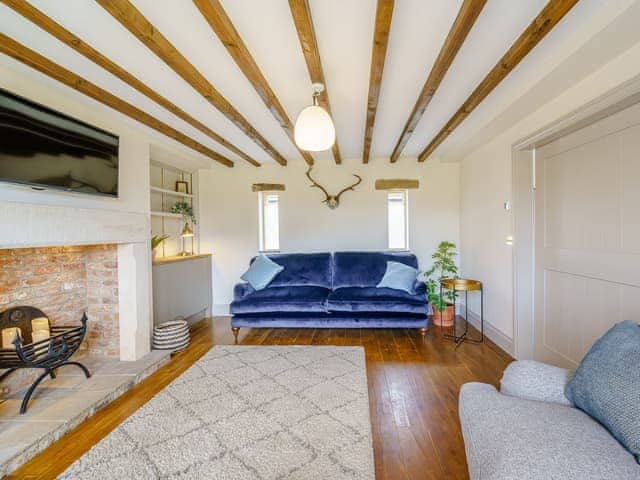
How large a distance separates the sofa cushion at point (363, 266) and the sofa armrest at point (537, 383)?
2524 millimetres

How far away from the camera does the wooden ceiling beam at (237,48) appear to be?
1399 millimetres

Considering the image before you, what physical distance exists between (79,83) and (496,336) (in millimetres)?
4326

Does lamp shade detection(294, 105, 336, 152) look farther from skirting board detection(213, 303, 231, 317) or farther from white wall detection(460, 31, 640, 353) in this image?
skirting board detection(213, 303, 231, 317)

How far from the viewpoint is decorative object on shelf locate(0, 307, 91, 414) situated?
1923 millimetres

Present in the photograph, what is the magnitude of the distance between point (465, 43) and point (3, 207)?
2886mm

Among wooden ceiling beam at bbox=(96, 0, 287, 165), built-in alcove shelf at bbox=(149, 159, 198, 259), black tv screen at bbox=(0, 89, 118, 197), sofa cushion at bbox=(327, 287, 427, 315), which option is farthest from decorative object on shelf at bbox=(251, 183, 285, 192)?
black tv screen at bbox=(0, 89, 118, 197)

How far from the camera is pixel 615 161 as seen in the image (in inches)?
75.2

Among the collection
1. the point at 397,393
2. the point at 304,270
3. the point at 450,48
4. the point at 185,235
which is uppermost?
the point at 450,48

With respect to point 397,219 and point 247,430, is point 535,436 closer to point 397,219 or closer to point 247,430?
point 247,430

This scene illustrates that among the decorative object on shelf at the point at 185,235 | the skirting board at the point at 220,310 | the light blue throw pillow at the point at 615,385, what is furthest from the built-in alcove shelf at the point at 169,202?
the light blue throw pillow at the point at 615,385

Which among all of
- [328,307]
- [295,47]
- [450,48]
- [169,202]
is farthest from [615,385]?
[169,202]

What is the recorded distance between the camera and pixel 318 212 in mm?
4488

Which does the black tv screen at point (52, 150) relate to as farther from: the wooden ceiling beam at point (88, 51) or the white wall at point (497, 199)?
the white wall at point (497, 199)

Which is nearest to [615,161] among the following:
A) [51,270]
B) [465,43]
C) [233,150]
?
[465,43]
